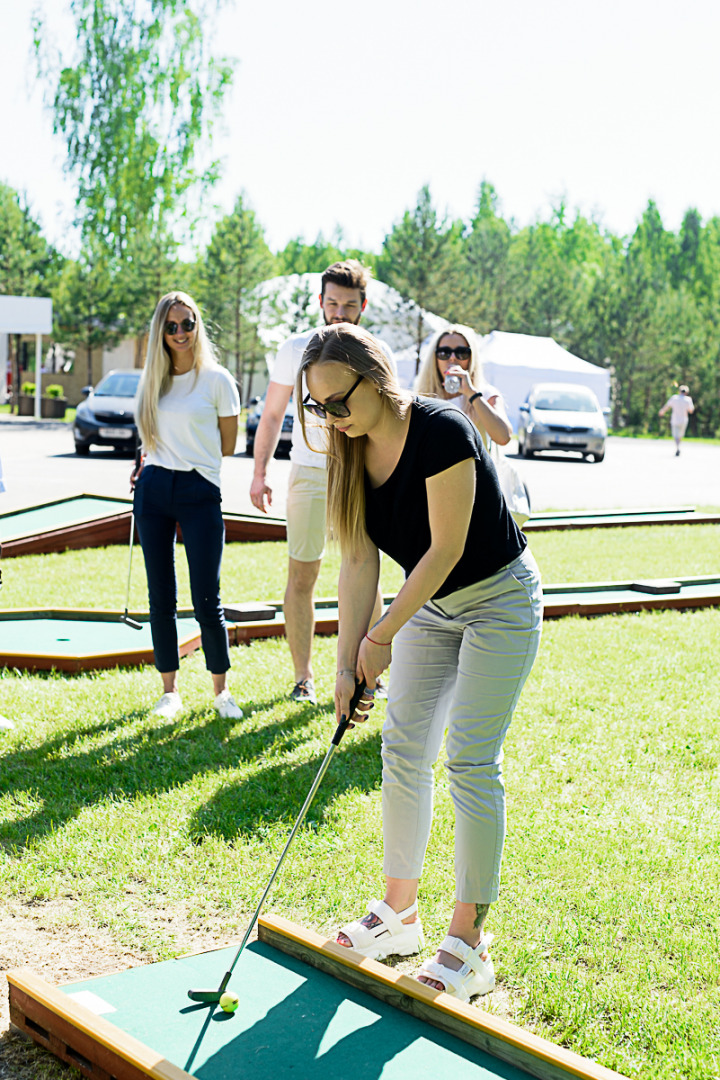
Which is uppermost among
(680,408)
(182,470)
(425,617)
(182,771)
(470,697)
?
(680,408)

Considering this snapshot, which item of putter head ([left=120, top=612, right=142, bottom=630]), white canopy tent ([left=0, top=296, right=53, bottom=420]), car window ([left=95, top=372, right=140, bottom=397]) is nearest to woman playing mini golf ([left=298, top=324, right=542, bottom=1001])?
putter head ([left=120, top=612, right=142, bottom=630])

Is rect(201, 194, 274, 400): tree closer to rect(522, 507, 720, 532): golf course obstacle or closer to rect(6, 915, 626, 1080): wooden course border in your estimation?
rect(522, 507, 720, 532): golf course obstacle

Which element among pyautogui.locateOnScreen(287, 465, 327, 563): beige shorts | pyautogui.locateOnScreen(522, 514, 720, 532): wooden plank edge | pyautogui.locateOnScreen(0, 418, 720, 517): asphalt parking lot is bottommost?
pyautogui.locateOnScreen(522, 514, 720, 532): wooden plank edge

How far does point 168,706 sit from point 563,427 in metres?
18.0

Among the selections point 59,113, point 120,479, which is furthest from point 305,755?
point 59,113

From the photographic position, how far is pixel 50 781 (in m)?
3.84

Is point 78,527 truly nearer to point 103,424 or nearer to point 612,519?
point 612,519

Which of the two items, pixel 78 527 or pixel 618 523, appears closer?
pixel 78 527

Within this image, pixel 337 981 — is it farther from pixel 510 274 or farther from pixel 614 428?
pixel 510 274

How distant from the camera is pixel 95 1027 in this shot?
2125 millimetres

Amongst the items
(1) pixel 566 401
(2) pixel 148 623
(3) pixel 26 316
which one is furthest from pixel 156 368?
(3) pixel 26 316

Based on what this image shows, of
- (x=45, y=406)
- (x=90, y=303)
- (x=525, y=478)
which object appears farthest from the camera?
(x=90, y=303)

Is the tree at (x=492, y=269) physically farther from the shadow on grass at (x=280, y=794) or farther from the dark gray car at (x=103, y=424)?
the shadow on grass at (x=280, y=794)

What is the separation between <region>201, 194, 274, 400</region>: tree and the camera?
119 feet
